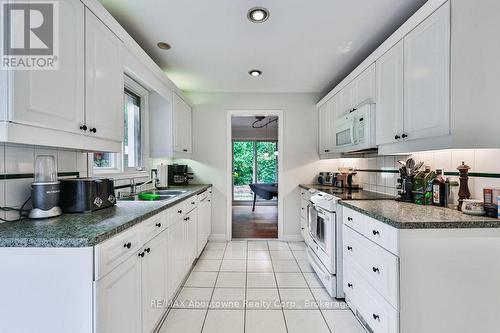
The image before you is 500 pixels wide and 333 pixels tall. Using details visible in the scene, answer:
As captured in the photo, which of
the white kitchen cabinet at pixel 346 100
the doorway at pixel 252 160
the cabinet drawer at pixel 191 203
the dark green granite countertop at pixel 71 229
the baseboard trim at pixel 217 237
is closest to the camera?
the dark green granite countertop at pixel 71 229

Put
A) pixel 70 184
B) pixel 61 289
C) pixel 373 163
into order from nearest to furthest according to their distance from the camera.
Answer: pixel 61 289 < pixel 70 184 < pixel 373 163

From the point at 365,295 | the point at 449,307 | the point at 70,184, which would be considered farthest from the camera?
the point at 365,295

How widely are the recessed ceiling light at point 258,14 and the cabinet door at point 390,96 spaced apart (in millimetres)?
1091

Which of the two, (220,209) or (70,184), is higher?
(70,184)

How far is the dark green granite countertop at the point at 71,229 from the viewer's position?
1026 millimetres

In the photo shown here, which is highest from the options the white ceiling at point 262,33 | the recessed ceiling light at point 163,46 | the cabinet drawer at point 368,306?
the white ceiling at point 262,33

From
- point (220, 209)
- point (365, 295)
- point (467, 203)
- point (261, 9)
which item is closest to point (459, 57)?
point (467, 203)

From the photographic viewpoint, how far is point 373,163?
3021 millimetres

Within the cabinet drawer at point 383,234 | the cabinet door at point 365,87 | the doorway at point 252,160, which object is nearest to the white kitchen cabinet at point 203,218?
the cabinet drawer at point 383,234

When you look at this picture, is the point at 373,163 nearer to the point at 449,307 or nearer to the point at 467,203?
the point at 467,203

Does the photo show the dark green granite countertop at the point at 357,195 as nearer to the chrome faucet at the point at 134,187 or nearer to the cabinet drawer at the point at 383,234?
the cabinet drawer at the point at 383,234

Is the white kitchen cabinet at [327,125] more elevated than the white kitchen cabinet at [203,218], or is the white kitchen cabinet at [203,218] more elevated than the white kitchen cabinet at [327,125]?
the white kitchen cabinet at [327,125]

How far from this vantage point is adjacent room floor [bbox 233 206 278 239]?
4410 millimetres

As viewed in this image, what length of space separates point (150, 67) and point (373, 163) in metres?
2.80
